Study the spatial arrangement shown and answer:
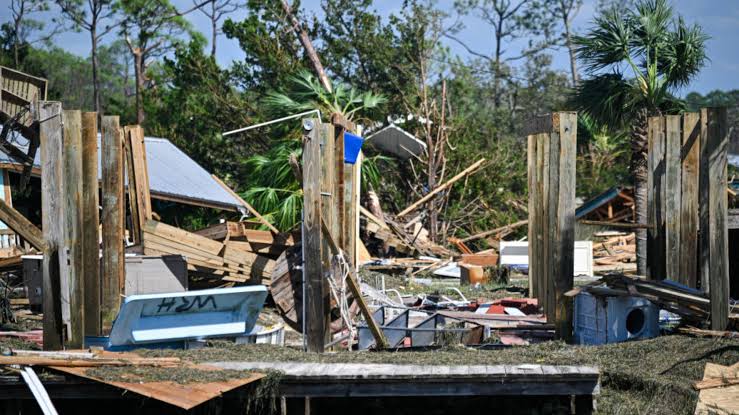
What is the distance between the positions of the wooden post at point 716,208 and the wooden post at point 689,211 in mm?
1033

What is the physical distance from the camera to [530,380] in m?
8.82

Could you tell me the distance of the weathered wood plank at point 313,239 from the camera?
1068 centimetres

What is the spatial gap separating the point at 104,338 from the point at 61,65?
174ft

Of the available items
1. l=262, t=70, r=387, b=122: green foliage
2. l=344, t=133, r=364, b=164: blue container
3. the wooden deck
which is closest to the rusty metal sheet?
the wooden deck

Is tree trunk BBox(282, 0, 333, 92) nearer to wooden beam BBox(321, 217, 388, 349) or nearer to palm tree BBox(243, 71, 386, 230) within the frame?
palm tree BBox(243, 71, 386, 230)

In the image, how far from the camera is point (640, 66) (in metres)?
19.8

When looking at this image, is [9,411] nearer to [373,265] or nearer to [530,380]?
[530,380]

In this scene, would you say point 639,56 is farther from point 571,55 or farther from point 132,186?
point 571,55

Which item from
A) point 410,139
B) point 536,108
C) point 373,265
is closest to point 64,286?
point 373,265

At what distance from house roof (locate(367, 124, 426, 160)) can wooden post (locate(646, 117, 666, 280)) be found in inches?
530

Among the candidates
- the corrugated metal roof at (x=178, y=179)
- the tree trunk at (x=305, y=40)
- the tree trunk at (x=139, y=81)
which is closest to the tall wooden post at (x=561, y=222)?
the corrugated metal roof at (x=178, y=179)

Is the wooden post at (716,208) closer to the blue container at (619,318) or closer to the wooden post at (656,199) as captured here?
the blue container at (619,318)

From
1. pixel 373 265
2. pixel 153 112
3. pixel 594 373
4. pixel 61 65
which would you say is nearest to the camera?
pixel 594 373

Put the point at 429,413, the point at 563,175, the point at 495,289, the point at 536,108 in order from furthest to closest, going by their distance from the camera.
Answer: the point at 536,108 → the point at 495,289 → the point at 563,175 → the point at 429,413
